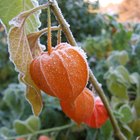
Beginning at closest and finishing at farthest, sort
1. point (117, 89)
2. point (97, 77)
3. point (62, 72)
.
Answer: point (62, 72) → point (117, 89) → point (97, 77)

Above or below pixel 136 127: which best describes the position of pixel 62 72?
above

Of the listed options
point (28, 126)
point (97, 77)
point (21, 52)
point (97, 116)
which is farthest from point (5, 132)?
point (21, 52)

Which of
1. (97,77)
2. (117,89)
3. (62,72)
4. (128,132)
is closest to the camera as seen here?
(62,72)

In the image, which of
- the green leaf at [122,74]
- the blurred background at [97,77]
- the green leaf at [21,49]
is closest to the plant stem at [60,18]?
the green leaf at [21,49]

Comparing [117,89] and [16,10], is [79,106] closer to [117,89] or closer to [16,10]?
→ [16,10]

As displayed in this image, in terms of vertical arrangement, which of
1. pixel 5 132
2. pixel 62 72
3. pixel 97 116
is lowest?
pixel 5 132

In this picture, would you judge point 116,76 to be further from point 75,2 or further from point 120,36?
point 75,2

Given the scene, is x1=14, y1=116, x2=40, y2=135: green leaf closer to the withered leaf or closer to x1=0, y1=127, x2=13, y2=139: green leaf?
x1=0, y1=127, x2=13, y2=139: green leaf
